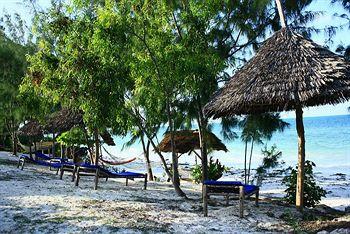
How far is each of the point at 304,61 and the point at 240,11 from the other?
11.6ft

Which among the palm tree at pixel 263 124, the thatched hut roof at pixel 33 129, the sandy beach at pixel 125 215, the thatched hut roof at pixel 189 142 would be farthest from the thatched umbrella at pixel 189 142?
the thatched hut roof at pixel 33 129

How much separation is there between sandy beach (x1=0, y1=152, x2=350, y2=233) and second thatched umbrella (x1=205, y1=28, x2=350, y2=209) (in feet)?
3.71

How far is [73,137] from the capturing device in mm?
13602

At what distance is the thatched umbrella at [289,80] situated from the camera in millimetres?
5918

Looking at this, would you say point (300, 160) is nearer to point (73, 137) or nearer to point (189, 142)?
point (189, 142)

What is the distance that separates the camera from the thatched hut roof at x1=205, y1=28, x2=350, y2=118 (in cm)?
591

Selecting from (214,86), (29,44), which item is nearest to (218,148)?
(214,86)

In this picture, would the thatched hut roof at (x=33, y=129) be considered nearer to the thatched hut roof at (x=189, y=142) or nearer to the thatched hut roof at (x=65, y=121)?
the thatched hut roof at (x=65, y=121)

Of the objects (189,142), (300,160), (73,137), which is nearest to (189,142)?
(189,142)

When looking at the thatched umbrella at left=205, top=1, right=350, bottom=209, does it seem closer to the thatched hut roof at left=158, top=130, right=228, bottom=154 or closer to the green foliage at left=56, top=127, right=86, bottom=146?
the thatched hut roof at left=158, top=130, right=228, bottom=154

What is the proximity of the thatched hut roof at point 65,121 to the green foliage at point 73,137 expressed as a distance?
20 cm

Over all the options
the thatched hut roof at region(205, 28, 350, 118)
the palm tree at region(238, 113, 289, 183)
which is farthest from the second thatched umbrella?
the palm tree at region(238, 113, 289, 183)

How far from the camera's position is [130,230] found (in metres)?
5.14

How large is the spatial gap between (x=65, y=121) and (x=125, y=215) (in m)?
8.35
